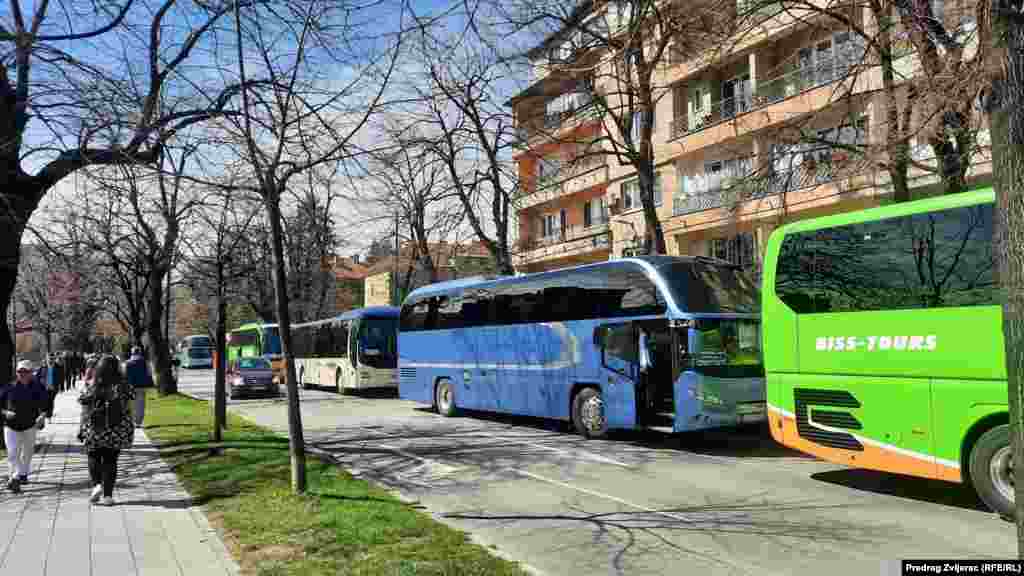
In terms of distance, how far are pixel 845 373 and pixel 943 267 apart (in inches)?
60.9

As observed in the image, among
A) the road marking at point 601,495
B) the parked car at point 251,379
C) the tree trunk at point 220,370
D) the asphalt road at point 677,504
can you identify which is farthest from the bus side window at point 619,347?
the parked car at point 251,379

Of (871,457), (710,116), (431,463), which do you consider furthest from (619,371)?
(710,116)

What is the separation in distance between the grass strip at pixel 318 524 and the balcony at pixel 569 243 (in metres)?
25.9

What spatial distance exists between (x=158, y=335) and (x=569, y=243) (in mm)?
19062

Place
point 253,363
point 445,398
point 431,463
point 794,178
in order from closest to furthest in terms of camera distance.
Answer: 1. point 431,463
2. point 794,178
3. point 445,398
4. point 253,363

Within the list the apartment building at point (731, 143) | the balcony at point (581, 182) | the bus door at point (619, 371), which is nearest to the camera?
the bus door at point (619, 371)

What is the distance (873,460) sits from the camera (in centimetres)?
856

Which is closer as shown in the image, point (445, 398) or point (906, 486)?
point (906, 486)

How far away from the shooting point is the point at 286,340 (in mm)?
8391

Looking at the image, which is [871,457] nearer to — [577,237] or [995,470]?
[995,470]

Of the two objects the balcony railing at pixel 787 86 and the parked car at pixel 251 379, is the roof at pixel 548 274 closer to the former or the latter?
the balcony railing at pixel 787 86

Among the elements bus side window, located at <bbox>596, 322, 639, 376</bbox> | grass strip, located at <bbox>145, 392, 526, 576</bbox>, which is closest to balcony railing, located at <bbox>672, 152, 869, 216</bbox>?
bus side window, located at <bbox>596, 322, 639, 376</bbox>

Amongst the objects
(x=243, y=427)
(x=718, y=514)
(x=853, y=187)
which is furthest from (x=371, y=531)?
(x=853, y=187)

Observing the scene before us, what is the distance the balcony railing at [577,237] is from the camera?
3659cm
